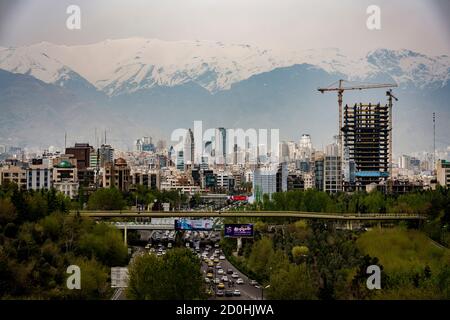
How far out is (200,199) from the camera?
1705 centimetres

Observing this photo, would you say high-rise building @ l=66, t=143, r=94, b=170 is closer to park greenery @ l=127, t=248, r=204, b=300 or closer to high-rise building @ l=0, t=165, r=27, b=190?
high-rise building @ l=0, t=165, r=27, b=190

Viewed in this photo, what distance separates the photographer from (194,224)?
29.7 feet

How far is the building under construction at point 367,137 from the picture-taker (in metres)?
19.9

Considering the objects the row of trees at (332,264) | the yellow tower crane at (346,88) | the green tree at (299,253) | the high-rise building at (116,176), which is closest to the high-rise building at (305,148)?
the yellow tower crane at (346,88)

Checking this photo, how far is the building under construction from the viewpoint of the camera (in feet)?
65.3

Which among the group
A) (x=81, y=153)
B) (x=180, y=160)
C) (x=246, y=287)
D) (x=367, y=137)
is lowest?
(x=246, y=287)

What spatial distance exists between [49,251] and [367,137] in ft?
50.9

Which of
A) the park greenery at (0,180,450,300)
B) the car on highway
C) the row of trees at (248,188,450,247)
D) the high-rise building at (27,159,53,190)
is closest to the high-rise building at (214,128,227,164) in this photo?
the high-rise building at (27,159,53,190)

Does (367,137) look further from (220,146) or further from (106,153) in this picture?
(106,153)

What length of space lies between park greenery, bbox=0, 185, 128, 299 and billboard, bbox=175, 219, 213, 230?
1.46m

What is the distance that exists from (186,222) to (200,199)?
7931 mm

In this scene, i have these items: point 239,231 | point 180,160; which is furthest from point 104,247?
point 180,160

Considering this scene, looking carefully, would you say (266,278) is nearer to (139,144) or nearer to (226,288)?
(226,288)

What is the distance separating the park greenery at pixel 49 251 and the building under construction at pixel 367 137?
13.0m
